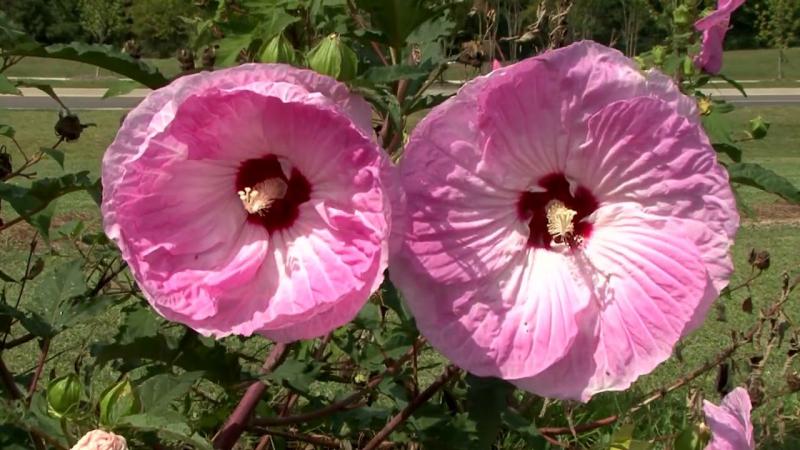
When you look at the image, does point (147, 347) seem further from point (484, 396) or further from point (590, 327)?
point (590, 327)

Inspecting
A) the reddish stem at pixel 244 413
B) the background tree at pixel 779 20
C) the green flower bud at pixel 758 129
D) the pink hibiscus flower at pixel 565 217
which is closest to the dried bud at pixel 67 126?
the reddish stem at pixel 244 413

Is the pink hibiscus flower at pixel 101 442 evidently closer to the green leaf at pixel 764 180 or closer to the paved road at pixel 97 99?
the green leaf at pixel 764 180

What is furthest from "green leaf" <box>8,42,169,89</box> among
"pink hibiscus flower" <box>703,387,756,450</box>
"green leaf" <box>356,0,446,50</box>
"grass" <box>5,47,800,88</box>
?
"grass" <box>5,47,800,88</box>

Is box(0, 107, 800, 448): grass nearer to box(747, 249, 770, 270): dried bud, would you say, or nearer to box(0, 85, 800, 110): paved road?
box(747, 249, 770, 270): dried bud

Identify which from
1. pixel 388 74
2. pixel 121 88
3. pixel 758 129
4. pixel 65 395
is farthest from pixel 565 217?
pixel 758 129

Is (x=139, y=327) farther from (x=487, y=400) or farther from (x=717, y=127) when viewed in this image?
(x=717, y=127)

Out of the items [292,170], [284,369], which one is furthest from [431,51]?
[292,170]

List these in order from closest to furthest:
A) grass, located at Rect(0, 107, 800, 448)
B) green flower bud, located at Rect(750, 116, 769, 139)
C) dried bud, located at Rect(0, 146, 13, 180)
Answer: dried bud, located at Rect(0, 146, 13, 180) → green flower bud, located at Rect(750, 116, 769, 139) → grass, located at Rect(0, 107, 800, 448)
